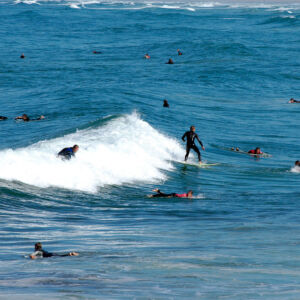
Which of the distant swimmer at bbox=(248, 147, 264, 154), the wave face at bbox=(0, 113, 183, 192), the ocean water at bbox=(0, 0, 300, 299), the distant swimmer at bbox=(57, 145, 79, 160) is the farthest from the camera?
the distant swimmer at bbox=(248, 147, 264, 154)

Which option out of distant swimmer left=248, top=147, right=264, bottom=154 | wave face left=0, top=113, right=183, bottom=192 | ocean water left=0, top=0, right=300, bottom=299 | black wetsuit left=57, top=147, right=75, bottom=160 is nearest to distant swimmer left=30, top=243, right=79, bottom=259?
ocean water left=0, top=0, right=300, bottom=299

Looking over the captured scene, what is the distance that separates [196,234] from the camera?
1430 centimetres

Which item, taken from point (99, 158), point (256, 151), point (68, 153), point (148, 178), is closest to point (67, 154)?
point (68, 153)

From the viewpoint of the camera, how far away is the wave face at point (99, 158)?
20.0 meters

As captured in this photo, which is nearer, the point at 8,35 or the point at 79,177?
the point at 79,177

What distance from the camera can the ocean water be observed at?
35.8 ft

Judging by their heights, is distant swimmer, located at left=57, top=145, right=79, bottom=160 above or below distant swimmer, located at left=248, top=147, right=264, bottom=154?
below

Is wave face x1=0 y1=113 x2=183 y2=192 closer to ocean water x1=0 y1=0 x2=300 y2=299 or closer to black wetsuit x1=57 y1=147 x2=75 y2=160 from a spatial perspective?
ocean water x1=0 y1=0 x2=300 y2=299

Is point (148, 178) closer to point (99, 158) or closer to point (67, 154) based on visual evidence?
point (99, 158)

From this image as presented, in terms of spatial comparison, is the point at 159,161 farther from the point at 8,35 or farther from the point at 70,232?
the point at 8,35

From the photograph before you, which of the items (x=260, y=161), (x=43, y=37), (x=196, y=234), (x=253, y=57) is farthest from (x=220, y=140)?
(x=43, y=37)

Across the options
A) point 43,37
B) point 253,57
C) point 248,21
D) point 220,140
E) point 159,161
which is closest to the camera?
point 159,161

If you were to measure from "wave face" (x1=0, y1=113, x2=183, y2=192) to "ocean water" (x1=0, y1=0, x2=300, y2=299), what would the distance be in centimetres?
7

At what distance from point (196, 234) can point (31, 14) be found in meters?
100
